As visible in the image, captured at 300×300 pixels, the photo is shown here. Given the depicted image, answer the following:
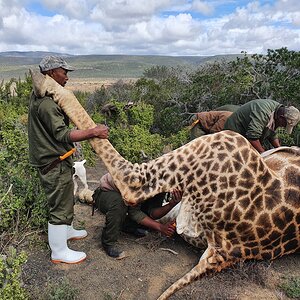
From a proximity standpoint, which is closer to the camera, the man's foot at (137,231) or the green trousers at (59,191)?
the green trousers at (59,191)

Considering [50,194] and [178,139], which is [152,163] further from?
[178,139]

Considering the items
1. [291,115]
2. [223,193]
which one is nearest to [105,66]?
[291,115]

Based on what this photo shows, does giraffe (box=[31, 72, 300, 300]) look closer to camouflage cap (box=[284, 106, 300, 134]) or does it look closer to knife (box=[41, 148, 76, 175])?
knife (box=[41, 148, 76, 175])

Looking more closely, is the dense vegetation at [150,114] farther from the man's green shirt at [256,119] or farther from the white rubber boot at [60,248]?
the man's green shirt at [256,119]

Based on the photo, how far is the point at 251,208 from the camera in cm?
396

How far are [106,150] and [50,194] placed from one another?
762mm

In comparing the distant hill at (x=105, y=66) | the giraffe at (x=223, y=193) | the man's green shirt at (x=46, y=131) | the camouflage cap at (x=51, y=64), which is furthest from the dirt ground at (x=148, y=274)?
the distant hill at (x=105, y=66)

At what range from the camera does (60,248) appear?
4410 mm

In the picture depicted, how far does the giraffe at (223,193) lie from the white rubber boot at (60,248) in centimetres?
82

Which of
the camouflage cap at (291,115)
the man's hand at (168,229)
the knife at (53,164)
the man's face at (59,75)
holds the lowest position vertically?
the man's hand at (168,229)

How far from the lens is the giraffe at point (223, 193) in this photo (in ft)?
A: 13.0

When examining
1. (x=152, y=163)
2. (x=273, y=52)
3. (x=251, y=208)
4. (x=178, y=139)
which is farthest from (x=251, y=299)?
(x=273, y=52)

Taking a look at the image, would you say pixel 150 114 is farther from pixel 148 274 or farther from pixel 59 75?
pixel 148 274

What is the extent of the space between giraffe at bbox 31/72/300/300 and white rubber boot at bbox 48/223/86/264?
821mm
